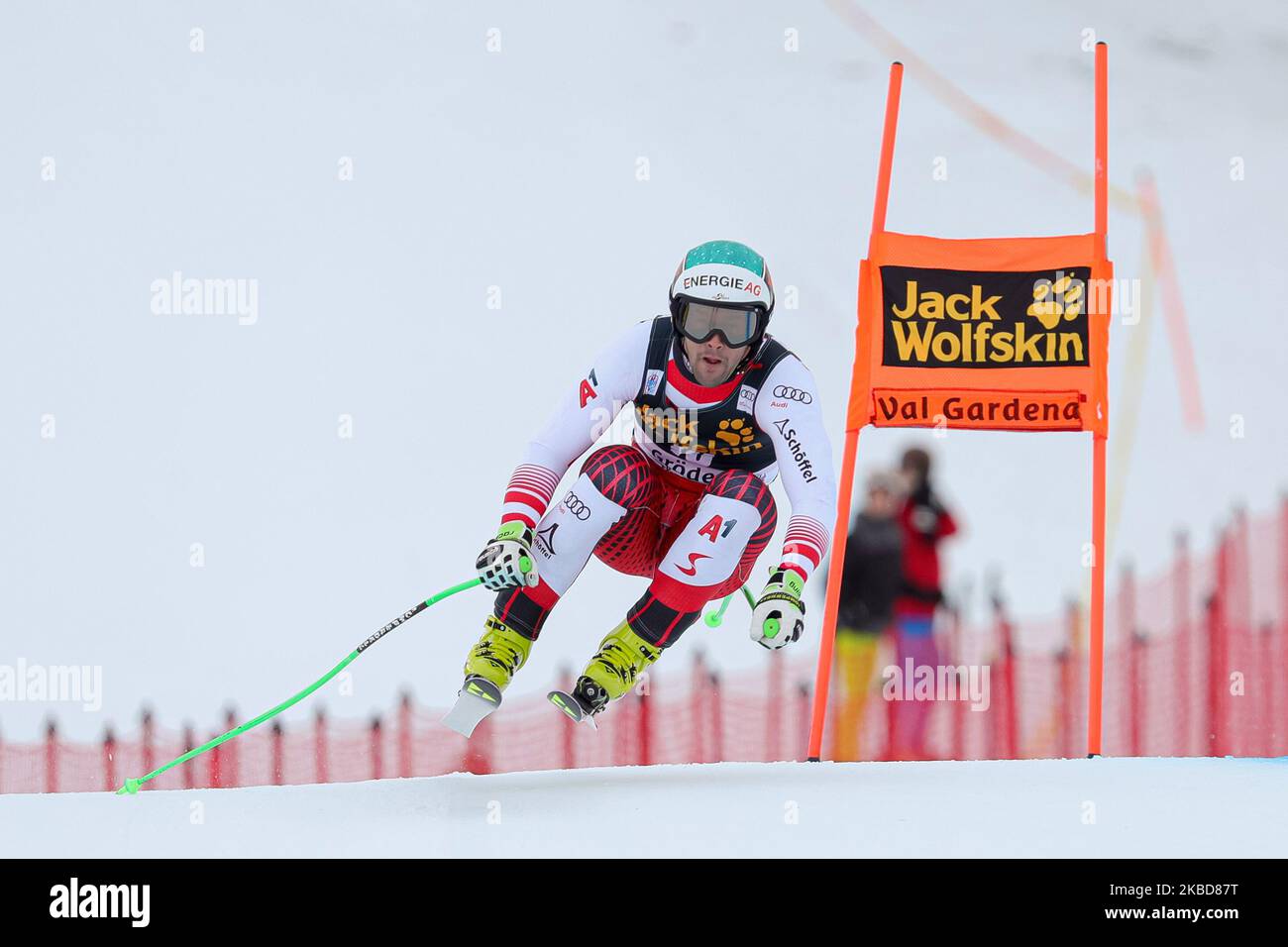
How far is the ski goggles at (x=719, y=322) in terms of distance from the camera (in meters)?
3.28

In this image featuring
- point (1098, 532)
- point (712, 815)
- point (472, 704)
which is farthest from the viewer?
point (1098, 532)

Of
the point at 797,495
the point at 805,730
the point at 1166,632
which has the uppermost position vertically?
the point at 797,495

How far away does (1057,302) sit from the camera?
423 cm

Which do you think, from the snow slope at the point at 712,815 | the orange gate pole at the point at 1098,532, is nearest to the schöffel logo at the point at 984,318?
the orange gate pole at the point at 1098,532

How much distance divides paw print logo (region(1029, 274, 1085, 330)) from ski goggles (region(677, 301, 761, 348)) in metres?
1.36

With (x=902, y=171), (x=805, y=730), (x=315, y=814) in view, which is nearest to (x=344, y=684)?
(x=805, y=730)

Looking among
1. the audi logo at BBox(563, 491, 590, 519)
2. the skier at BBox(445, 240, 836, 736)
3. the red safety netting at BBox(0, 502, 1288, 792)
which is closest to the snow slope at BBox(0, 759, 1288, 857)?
the skier at BBox(445, 240, 836, 736)

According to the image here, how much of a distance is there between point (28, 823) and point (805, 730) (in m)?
3.61

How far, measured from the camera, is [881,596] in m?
4.56

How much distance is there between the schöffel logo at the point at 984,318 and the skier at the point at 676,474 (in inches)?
38.4

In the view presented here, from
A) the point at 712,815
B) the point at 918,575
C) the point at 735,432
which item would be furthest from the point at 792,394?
the point at 918,575

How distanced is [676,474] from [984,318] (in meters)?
1.36

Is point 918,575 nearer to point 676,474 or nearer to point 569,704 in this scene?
point 676,474
